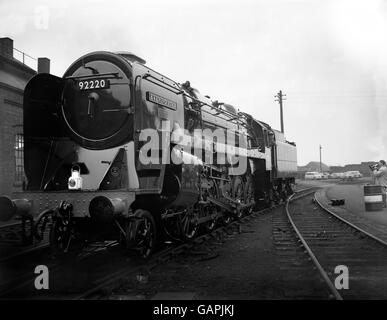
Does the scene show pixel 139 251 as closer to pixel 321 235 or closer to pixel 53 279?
pixel 53 279

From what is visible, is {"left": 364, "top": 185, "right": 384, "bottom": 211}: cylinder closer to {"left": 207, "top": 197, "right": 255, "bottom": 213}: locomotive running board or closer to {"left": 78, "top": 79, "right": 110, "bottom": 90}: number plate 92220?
{"left": 207, "top": 197, "right": 255, "bottom": 213}: locomotive running board

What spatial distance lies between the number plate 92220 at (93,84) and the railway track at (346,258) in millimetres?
4556

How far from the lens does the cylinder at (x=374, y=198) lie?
50.7 feet

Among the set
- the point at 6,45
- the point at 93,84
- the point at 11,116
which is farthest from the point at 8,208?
the point at 11,116

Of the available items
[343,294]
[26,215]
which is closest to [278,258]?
[343,294]

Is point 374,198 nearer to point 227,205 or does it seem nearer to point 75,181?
point 227,205

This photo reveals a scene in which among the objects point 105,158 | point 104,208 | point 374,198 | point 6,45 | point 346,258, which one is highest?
point 6,45

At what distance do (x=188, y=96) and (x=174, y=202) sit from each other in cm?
280

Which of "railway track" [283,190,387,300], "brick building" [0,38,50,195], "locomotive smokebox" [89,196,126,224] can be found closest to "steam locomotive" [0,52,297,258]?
"locomotive smokebox" [89,196,126,224]

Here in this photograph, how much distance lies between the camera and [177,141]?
7.85m

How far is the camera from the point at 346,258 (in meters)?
7.21

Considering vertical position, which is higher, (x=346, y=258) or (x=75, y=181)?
(x=75, y=181)

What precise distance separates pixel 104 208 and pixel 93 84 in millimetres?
2313

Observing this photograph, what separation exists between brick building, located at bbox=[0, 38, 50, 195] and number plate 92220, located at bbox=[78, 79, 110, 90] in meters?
3.69
